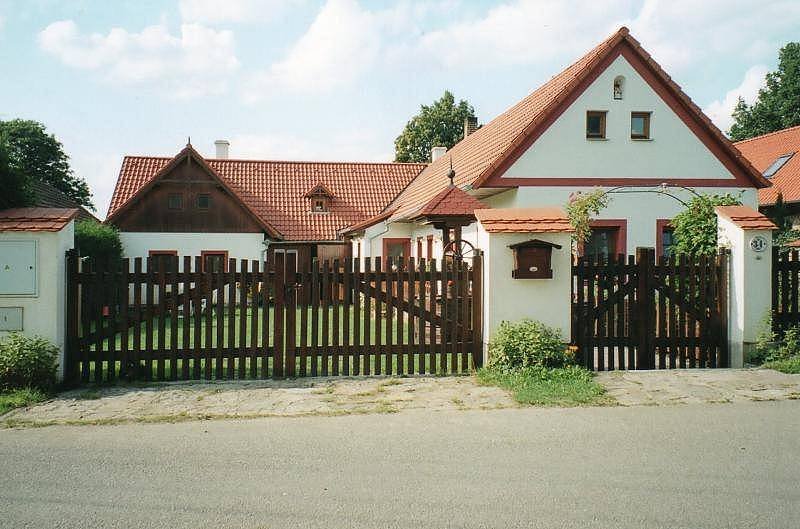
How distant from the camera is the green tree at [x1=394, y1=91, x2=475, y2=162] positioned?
5280 centimetres

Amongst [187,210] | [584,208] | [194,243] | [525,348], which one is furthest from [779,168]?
[525,348]

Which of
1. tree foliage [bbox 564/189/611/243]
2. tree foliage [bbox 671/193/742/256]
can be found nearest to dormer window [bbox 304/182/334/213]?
tree foliage [bbox 564/189/611/243]

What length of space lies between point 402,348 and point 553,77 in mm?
15589

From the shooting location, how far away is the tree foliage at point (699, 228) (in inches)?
408

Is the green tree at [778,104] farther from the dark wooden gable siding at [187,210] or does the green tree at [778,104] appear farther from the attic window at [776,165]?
the dark wooden gable siding at [187,210]

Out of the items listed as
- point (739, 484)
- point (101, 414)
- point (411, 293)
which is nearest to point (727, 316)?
point (411, 293)

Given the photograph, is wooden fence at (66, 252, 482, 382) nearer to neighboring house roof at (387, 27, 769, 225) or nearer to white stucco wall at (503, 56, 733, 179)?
neighboring house roof at (387, 27, 769, 225)

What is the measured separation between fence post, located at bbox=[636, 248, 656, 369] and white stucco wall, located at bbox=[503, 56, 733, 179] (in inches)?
348

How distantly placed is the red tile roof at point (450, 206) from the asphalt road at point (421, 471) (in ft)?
16.9

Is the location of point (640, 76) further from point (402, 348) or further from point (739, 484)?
point (739, 484)

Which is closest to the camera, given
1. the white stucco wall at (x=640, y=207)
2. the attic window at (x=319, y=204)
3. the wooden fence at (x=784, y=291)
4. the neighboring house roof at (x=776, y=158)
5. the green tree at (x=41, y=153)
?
the wooden fence at (x=784, y=291)

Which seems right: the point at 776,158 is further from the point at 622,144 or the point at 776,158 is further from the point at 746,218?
the point at 746,218

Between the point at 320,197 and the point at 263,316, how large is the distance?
23.7m

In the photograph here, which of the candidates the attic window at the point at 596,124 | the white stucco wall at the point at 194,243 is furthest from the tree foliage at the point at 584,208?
the white stucco wall at the point at 194,243
